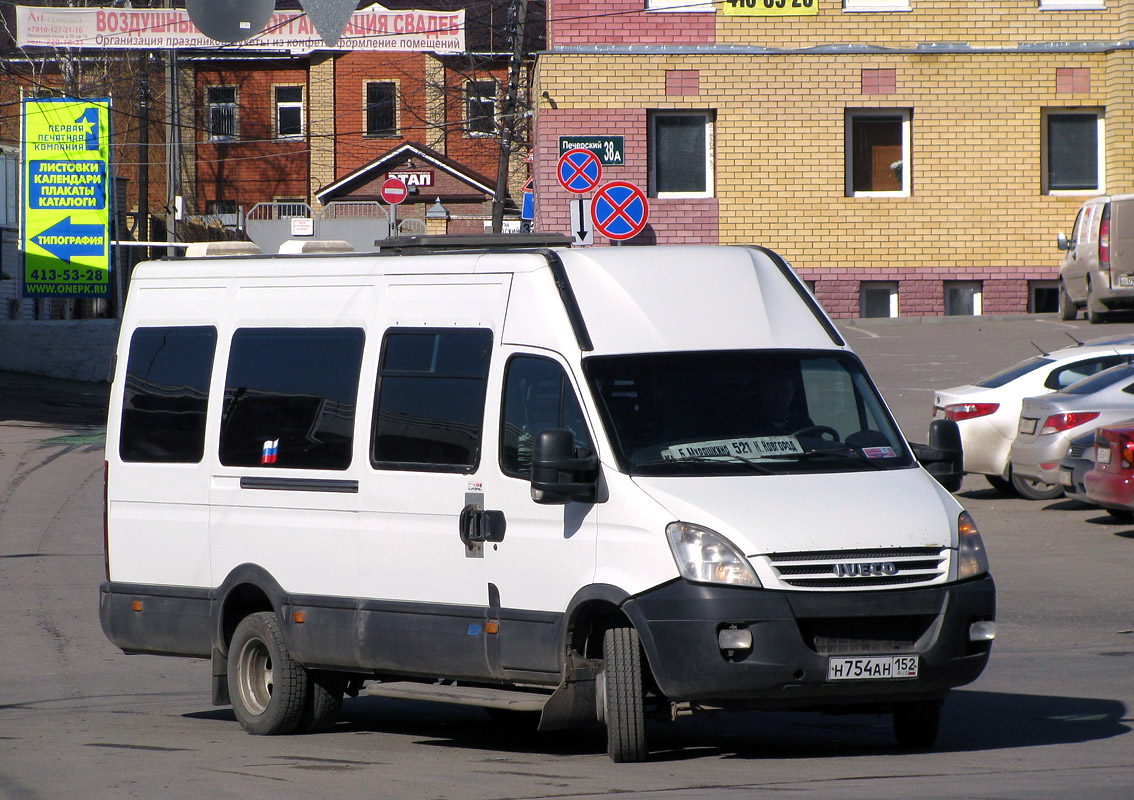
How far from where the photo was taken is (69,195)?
1379 inches

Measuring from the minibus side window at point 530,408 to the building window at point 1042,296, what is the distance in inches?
1071

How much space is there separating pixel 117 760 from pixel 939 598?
12.6 ft

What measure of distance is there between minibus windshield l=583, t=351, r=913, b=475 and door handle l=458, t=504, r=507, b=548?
0.71m

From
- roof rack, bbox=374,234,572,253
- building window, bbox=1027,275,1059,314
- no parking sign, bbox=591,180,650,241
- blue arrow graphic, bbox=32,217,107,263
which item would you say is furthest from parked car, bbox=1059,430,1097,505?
A: blue arrow graphic, bbox=32,217,107,263

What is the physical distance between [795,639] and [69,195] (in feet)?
101

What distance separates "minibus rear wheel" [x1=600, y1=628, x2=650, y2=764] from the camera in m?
7.12

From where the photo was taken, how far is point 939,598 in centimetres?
712

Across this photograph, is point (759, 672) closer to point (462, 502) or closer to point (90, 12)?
point (462, 502)

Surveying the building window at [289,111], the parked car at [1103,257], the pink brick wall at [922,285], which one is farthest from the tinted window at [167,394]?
the building window at [289,111]

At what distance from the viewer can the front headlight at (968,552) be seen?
725 cm

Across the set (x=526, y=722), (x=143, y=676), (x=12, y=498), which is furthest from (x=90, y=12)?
(x=526, y=722)

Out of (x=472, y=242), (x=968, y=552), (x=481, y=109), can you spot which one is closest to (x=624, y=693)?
(x=968, y=552)

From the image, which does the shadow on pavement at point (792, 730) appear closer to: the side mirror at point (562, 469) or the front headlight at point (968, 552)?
the front headlight at point (968, 552)

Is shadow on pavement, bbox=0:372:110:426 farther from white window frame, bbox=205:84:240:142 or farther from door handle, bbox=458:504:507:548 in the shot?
white window frame, bbox=205:84:240:142
